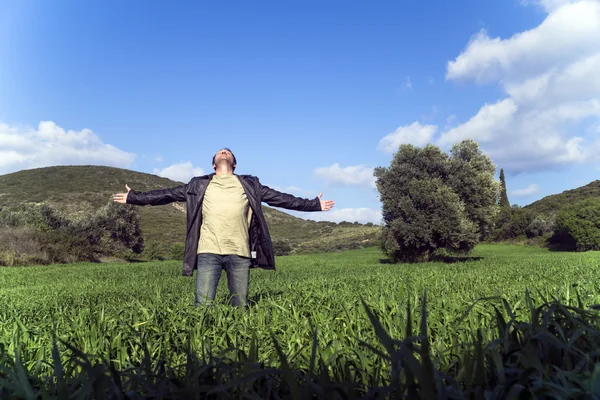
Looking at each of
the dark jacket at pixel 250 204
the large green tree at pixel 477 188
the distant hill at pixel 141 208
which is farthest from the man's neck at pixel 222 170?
the distant hill at pixel 141 208

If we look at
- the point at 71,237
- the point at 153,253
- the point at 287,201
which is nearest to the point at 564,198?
the point at 153,253

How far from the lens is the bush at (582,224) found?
4303 centimetres

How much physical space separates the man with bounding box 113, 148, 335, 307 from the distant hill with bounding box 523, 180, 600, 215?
68983 mm

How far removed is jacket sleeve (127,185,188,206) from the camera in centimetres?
638

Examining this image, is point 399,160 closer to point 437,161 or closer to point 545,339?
point 437,161

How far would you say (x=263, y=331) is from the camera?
3568 millimetres

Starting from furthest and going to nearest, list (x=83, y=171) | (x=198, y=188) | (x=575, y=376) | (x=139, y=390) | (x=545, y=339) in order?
(x=83, y=171) → (x=198, y=188) → (x=545, y=339) → (x=139, y=390) → (x=575, y=376)

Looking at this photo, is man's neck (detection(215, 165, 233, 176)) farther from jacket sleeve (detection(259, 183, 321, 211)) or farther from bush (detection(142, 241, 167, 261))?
bush (detection(142, 241, 167, 261))

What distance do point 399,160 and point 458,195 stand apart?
5.06m

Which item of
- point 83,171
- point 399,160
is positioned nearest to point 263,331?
point 399,160

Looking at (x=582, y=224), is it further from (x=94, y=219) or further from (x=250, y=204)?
(x=94, y=219)

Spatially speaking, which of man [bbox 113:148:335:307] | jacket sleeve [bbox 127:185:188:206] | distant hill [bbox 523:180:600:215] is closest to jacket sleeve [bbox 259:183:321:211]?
man [bbox 113:148:335:307]

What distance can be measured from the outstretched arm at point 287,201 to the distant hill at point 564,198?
6845 cm

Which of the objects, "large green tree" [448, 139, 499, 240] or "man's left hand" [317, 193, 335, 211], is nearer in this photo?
"man's left hand" [317, 193, 335, 211]
